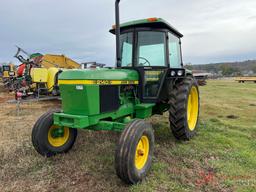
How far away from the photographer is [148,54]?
14.3 ft

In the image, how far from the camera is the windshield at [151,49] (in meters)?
4.28

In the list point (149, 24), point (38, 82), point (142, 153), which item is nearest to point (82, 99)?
point (142, 153)

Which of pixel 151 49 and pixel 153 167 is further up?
pixel 151 49

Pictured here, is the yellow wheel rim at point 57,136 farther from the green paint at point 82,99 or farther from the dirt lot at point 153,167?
the green paint at point 82,99

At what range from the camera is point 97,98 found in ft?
10.7

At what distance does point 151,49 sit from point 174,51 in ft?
2.59

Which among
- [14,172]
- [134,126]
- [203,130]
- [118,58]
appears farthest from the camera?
[203,130]

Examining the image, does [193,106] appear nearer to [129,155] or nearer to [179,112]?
[179,112]

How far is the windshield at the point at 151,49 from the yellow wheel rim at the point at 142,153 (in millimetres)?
1567

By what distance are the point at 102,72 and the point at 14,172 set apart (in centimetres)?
189

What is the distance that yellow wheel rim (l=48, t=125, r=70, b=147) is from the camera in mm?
3850

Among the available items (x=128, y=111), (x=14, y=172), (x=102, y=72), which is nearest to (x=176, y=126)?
(x=128, y=111)

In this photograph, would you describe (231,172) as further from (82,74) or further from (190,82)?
(82,74)

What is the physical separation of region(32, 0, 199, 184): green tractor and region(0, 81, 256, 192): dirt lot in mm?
234
